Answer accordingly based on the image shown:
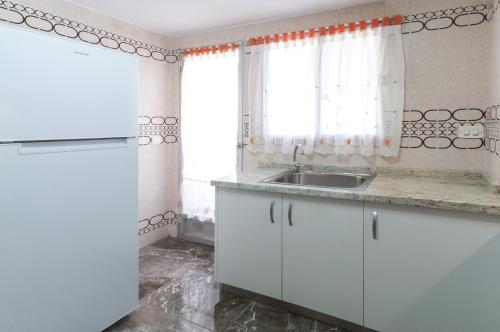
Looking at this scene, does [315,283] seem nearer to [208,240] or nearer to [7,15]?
[208,240]

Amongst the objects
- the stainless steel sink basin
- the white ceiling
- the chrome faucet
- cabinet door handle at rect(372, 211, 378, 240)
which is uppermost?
the white ceiling

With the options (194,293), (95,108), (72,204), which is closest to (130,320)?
(194,293)

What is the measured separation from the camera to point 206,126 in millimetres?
3098

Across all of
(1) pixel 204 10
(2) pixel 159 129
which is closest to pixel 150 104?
(2) pixel 159 129

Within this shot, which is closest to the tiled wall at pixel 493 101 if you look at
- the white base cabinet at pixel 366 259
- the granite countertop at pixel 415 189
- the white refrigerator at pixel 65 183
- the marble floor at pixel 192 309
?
the granite countertop at pixel 415 189

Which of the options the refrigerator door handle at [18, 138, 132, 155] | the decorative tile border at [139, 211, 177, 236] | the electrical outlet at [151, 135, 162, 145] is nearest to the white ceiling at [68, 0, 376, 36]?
the electrical outlet at [151, 135, 162, 145]

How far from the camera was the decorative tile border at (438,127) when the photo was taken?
82.7 inches

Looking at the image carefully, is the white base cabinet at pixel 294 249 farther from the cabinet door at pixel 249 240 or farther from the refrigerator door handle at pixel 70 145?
the refrigerator door handle at pixel 70 145

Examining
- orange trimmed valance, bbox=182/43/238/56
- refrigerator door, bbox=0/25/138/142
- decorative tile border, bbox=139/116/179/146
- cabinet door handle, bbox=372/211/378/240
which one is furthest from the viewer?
decorative tile border, bbox=139/116/179/146

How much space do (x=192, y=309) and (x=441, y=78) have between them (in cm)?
233

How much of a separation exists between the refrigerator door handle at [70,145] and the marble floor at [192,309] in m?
1.10

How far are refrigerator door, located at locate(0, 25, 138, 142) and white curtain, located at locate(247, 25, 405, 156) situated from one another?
1255mm

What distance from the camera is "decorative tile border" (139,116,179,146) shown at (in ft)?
10.0

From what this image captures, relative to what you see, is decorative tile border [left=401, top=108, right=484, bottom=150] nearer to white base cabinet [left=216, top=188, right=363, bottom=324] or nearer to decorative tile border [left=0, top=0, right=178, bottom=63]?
white base cabinet [left=216, top=188, right=363, bottom=324]
